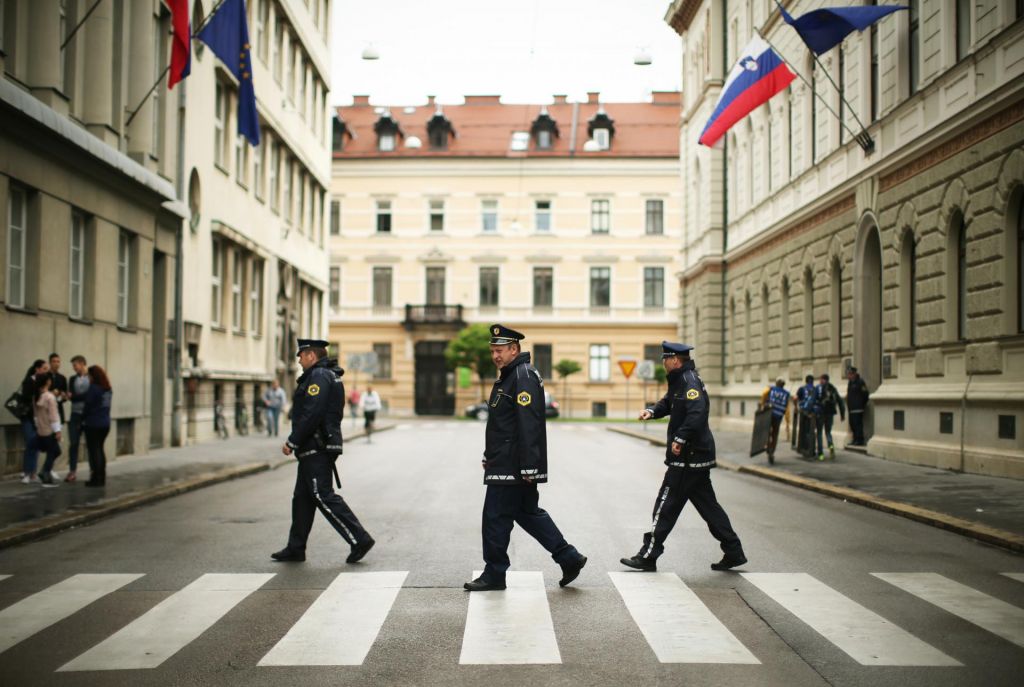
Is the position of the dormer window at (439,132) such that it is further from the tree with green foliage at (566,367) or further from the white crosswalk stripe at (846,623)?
the white crosswalk stripe at (846,623)

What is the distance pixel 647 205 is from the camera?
67.1 metres

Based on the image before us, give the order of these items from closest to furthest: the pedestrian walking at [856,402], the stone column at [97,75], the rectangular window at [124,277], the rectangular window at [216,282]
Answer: the stone column at [97,75], the rectangular window at [124,277], the pedestrian walking at [856,402], the rectangular window at [216,282]

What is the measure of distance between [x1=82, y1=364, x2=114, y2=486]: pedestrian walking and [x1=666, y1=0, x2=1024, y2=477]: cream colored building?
1345 centimetres

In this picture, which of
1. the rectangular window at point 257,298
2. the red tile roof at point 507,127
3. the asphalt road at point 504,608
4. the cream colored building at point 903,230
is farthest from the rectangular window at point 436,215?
the asphalt road at point 504,608

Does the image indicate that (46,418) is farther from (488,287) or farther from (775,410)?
(488,287)

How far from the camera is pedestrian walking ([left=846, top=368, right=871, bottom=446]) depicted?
968 inches

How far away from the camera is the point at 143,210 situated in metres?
24.2

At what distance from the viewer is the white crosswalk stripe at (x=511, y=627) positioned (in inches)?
259

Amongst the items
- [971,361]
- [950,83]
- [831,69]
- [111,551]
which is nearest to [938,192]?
[950,83]

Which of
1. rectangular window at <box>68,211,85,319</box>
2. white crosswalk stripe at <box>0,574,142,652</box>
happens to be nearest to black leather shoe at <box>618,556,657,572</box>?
white crosswalk stripe at <box>0,574,142,652</box>

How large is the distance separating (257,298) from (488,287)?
103 feet

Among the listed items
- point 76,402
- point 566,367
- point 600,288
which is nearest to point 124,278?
point 76,402

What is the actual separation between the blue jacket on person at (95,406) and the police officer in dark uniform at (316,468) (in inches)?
307

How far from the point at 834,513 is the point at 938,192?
29.0 ft
